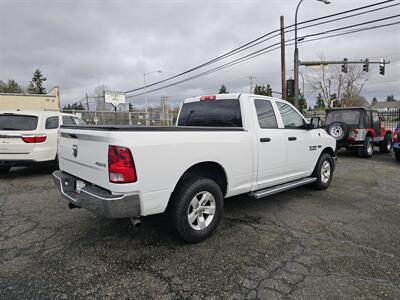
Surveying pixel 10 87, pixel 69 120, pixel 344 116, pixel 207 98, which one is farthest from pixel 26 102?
pixel 10 87

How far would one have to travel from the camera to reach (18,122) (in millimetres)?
6586

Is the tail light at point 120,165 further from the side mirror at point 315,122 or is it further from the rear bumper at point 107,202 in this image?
the side mirror at point 315,122

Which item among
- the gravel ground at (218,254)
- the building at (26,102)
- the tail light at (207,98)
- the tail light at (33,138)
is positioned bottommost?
the gravel ground at (218,254)

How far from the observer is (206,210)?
3.47 metres

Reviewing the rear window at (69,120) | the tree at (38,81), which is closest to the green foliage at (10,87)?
the tree at (38,81)

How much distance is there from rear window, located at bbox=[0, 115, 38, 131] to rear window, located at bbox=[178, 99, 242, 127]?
13.8ft

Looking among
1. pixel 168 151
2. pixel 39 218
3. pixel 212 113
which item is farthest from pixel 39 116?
pixel 168 151

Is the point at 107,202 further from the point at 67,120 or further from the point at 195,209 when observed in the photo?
the point at 67,120

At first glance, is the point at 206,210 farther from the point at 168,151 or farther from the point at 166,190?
the point at 168,151

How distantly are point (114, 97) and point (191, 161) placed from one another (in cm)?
4551

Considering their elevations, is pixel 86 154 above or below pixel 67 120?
below

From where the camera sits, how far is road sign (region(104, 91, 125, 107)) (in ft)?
143

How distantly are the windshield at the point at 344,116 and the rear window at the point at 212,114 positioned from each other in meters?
8.05

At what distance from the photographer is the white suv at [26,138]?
20.9ft
